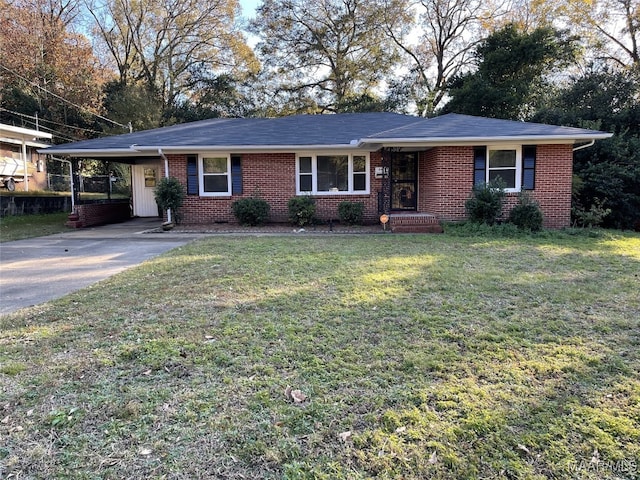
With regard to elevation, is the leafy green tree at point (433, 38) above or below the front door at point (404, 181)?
above

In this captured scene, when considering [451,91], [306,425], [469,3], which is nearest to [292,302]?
[306,425]

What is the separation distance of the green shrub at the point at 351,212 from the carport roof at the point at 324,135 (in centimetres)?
166

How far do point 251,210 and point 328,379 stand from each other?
387 inches

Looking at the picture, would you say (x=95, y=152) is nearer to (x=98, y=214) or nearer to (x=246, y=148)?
(x=98, y=214)

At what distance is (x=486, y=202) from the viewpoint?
35.2 ft

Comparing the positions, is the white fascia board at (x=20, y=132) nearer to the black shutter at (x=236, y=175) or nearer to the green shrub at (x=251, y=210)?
the black shutter at (x=236, y=175)

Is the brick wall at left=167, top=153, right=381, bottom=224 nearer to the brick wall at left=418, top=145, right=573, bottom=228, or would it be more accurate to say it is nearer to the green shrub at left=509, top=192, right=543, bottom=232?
the brick wall at left=418, top=145, right=573, bottom=228

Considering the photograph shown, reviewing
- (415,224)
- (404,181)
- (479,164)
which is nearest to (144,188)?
(404,181)

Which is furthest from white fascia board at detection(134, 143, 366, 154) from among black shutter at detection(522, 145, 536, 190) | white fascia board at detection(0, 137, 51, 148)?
white fascia board at detection(0, 137, 51, 148)

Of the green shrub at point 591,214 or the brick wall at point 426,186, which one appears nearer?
the brick wall at point 426,186

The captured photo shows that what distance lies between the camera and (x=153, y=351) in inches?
136

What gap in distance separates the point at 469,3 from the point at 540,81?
30.5 ft

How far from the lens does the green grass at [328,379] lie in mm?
2182

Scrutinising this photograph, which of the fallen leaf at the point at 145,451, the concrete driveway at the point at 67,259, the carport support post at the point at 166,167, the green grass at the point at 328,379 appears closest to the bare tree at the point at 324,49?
the carport support post at the point at 166,167
